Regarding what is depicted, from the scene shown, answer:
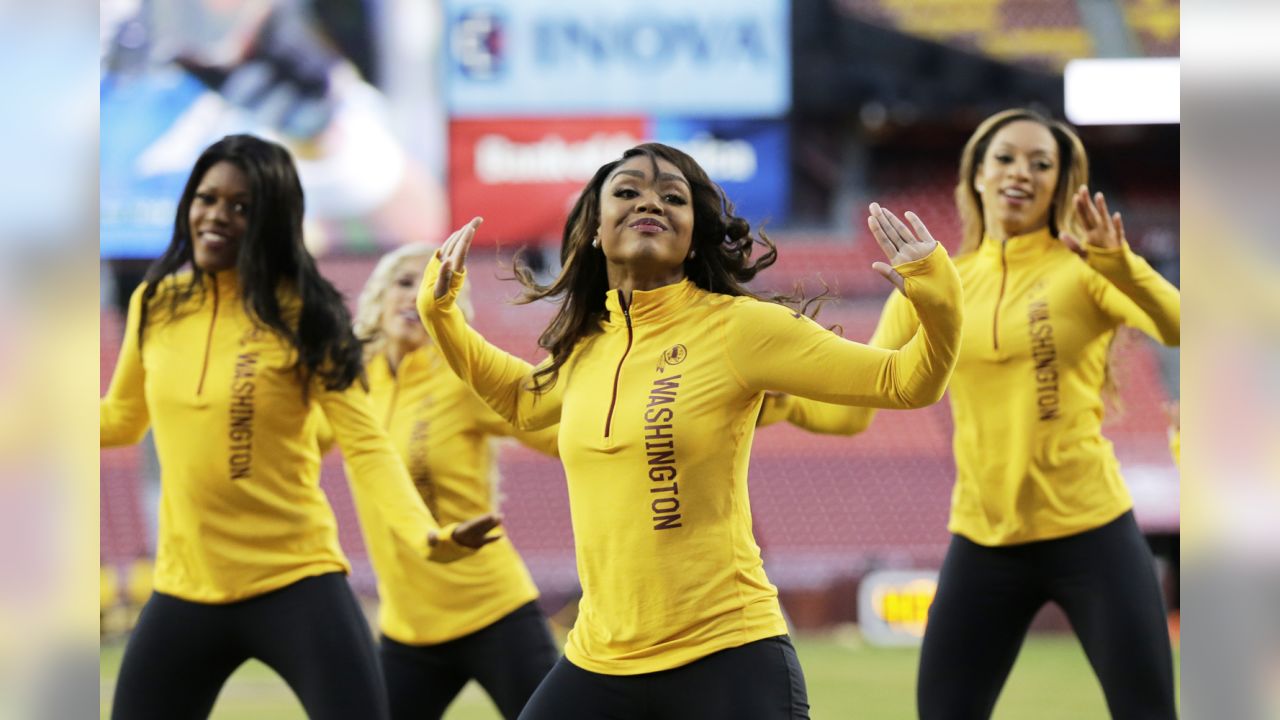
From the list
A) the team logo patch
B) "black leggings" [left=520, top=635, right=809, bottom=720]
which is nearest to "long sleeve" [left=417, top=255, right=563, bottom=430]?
the team logo patch

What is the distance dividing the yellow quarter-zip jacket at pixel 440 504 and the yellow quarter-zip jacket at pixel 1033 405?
3.52ft

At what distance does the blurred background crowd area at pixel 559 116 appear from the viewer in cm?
1509

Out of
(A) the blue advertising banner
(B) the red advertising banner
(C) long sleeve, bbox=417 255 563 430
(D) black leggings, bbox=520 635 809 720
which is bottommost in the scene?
(D) black leggings, bbox=520 635 809 720

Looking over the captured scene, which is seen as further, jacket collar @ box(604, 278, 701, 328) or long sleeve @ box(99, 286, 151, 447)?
long sleeve @ box(99, 286, 151, 447)

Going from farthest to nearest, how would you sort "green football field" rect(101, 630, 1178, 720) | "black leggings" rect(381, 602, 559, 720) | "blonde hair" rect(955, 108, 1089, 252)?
"green football field" rect(101, 630, 1178, 720)
"blonde hair" rect(955, 108, 1089, 252)
"black leggings" rect(381, 602, 559, 720)

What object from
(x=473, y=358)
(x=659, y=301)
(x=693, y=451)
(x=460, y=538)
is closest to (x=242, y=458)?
(x=460, y=538)

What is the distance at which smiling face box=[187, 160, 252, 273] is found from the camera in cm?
426

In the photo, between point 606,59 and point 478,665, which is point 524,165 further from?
point 478,665

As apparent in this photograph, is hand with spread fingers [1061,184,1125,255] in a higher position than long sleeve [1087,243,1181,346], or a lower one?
higher

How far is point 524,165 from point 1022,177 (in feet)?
37.5

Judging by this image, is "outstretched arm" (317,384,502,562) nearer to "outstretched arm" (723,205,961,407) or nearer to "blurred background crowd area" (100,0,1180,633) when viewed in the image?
"outstretched arm" (723,205,961,407)

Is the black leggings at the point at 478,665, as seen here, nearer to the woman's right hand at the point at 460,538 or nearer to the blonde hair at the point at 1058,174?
the woman's right hand at the point at 460,538

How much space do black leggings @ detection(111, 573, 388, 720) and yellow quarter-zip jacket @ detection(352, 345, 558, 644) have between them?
0.64 meters

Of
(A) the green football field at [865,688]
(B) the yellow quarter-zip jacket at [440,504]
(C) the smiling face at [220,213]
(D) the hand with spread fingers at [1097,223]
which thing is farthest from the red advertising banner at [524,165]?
(D) the hand with spread fingers at [1097,223]
